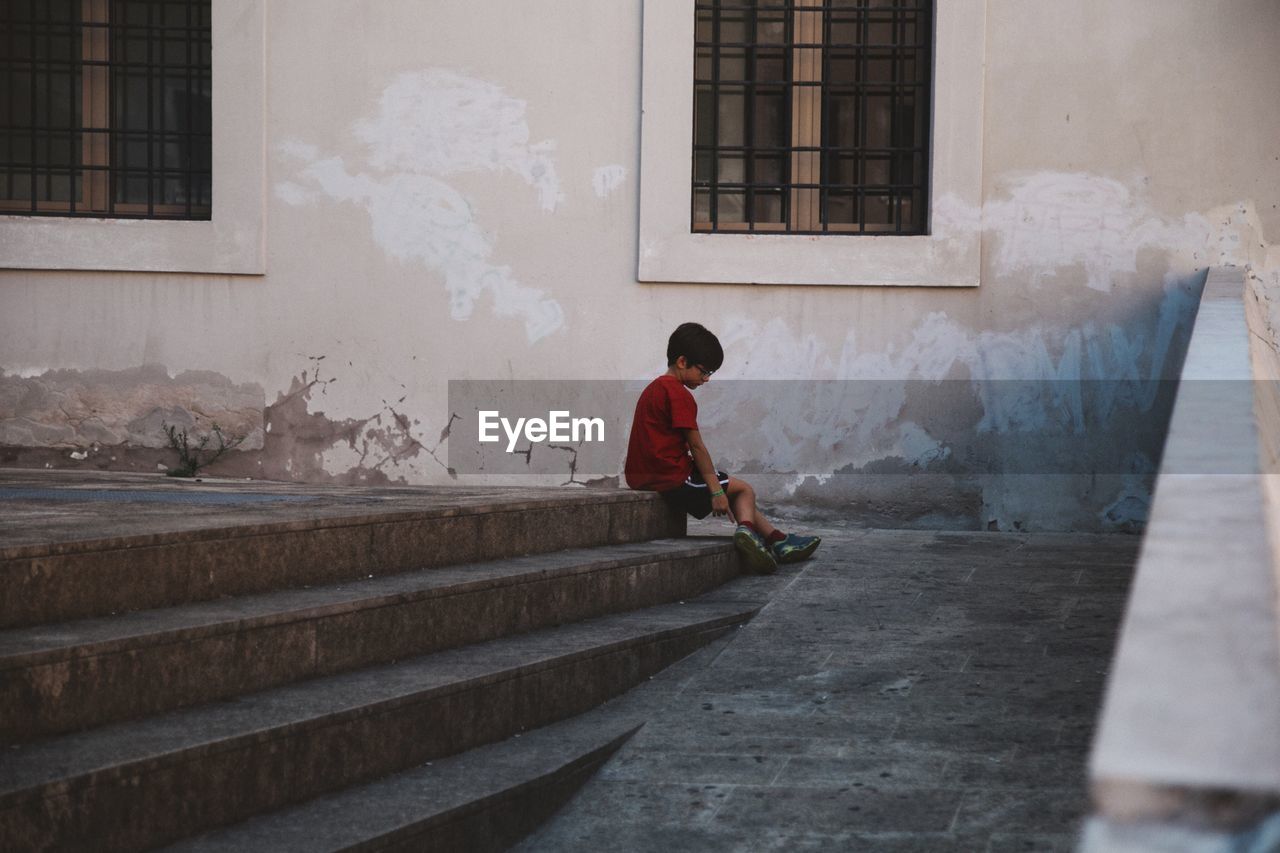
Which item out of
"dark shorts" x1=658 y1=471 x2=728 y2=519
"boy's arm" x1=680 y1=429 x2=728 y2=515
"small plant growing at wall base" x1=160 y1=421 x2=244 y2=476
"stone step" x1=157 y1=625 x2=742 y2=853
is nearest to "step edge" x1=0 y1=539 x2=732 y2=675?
"stone step" x1=157 y1=625 x2=742 y2=853

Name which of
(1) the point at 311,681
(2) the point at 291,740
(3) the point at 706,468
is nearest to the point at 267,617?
(1) the point at 311,681

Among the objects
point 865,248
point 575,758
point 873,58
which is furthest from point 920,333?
point 575,758

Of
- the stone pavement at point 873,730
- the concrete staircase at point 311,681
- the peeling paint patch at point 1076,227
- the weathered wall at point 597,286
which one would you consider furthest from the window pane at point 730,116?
the concrete staircase at point 311,681

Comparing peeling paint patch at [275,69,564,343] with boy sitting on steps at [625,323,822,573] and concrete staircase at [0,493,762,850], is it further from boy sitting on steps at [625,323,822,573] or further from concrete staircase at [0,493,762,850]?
concrete staircase at [0,493,762,850]

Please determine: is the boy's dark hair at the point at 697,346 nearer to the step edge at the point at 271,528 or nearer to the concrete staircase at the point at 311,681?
the step edge at the point at 271,528

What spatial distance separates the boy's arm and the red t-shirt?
54 mm

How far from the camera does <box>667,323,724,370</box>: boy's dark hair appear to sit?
6395 mm

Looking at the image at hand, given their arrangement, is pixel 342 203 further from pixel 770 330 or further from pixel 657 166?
pixel 770 330

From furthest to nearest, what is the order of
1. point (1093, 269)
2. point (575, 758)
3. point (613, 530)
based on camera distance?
1. point (1093, 269)
2. point (613, 530)
3. point (575, 758)

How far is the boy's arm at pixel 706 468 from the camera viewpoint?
632 cm

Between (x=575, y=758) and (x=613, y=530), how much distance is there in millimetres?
2228

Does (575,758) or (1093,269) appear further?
(1093,269)

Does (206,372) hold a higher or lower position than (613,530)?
higher

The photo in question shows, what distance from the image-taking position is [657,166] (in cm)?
797
